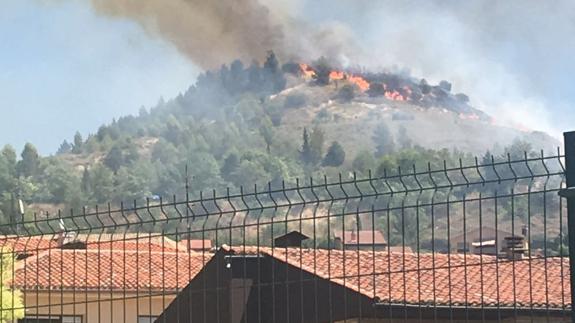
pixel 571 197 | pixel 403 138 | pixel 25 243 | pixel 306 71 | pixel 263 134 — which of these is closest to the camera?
pixel 571 197

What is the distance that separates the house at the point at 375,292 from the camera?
22.2ft

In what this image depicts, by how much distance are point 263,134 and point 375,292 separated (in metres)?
110

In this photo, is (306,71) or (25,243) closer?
(25,243)

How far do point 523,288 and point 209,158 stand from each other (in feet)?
311

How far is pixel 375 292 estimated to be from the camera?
6973mm

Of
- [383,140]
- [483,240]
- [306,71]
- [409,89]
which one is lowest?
[483,240]

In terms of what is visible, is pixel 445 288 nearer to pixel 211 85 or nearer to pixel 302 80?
pixel 302 80

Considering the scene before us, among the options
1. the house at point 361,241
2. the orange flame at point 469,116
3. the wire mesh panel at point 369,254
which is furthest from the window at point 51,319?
the orange flame at point 469,116

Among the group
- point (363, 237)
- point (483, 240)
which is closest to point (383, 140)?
point (363, 237)

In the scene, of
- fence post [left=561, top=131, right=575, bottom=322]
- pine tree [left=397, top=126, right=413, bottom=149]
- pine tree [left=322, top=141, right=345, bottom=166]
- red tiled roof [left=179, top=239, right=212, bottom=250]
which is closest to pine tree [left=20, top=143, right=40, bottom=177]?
pine tree [left=322, top=141, right=345, bottom=166]

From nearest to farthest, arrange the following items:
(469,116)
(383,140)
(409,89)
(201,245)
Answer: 1. (201,245)
2. (383,140)
3. (409,89)
4. (469,116)

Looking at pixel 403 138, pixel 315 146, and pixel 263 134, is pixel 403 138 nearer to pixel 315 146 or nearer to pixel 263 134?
pixel 315 146

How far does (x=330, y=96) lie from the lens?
126m

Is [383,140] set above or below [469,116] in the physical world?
below
